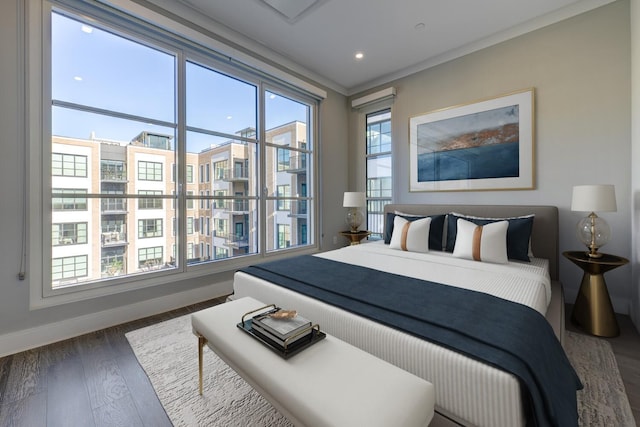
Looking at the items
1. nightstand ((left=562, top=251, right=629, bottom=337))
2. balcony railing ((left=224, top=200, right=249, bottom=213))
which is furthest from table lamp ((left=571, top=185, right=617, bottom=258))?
balcony railing ((left=224, top=200, right=249, bottom=213))

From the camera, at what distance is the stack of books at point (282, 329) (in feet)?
3.97

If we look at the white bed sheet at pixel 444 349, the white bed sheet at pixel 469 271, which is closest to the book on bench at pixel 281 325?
the white bed sheet at pixel 444 349

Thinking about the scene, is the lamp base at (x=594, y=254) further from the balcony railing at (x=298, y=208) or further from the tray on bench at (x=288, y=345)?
the balcony railing at (x=298, y=208)

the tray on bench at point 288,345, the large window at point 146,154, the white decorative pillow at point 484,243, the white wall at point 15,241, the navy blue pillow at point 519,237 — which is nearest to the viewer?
the tray on bench at point 288,345

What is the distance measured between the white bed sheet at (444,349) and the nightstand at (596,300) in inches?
13.1

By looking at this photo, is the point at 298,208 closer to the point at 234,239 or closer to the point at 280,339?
the point at 234,239

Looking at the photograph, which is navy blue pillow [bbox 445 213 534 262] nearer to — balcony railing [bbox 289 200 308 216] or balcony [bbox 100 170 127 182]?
balcony railing [bbox 289 200 308 216]

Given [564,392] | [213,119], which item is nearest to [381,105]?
[213,119]

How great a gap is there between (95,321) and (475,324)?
3005 millimetres

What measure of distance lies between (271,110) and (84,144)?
224 centimetres

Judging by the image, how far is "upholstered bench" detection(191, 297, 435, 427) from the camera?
87 cm

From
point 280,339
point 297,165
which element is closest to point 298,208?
point 297,165

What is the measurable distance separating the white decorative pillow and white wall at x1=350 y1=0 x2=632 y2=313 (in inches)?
36.9

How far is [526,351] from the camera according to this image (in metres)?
1.07
